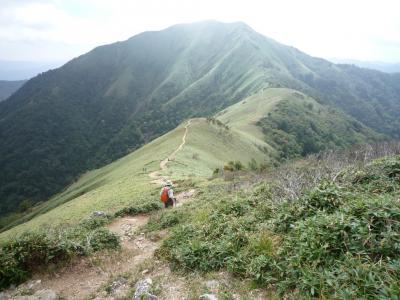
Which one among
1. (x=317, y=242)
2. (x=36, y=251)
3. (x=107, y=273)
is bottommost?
(x=107, y=273)

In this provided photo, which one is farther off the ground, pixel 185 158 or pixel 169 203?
pixel 169 203

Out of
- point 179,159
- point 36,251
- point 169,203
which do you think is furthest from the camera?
point 179,159

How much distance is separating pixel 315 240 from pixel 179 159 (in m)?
41.3

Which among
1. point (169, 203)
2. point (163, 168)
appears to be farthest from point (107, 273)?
point (163, 168)

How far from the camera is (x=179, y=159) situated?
1885 inches

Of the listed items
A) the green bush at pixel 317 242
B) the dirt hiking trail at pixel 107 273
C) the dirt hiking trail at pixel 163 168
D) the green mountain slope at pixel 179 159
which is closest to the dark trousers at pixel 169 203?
the green mountain slope at pixel 179 159

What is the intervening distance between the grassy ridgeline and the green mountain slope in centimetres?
1040

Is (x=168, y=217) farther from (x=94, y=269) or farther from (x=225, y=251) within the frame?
(x=225, y=251)

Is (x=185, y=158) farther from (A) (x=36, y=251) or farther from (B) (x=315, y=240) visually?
(B) (x=315, y=240)

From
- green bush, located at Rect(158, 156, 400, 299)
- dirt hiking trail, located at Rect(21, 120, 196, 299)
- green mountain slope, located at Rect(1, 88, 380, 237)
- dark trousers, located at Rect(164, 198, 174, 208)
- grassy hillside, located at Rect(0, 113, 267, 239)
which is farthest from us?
grassy hillside, located at Rect(0, 113, 267, 239)

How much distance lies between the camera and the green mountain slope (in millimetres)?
30609

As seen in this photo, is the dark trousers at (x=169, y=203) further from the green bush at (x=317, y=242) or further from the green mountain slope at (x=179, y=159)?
the green bush at (x=317, y=242)

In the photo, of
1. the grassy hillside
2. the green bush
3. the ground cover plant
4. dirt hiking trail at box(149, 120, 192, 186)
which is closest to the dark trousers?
the ground cover plant

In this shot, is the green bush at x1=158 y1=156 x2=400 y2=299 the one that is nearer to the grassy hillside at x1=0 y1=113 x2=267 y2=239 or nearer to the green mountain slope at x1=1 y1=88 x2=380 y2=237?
the green mountain slope at x1=1 y1=88 x2=380 y2=237
